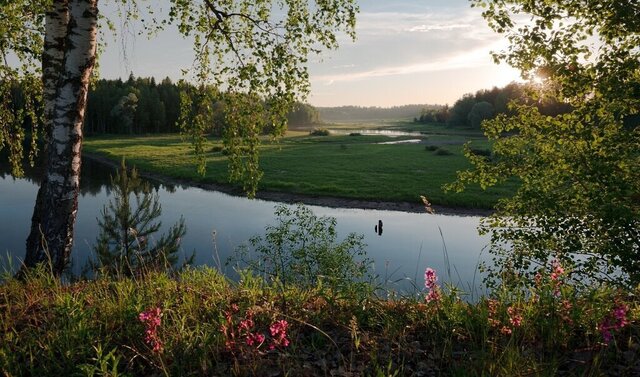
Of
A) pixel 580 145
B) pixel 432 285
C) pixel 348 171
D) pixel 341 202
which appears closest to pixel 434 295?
pixel 432 285

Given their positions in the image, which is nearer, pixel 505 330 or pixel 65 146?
pixel 505 330

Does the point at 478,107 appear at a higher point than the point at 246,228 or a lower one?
higher

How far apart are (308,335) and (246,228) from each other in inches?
980

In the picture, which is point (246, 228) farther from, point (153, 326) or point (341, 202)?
point (153, 326)

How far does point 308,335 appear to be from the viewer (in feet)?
15.9

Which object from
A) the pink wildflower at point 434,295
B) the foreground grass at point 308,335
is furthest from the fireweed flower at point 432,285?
the foreground grass at point 308,335

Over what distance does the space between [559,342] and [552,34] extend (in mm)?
5877

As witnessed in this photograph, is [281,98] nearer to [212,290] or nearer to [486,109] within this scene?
[212,290]

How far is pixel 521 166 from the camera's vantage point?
9203mm

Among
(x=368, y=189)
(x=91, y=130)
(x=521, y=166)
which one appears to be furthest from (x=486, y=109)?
(x=521, y=166)

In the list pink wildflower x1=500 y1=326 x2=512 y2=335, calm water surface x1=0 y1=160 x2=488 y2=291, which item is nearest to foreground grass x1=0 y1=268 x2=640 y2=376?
pink wildflower x1=500 y1=326 x2=512 y2=335

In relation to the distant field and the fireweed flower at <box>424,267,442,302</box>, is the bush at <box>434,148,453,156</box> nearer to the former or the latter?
the distant field

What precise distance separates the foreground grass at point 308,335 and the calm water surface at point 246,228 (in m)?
11.9

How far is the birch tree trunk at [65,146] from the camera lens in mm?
6961
